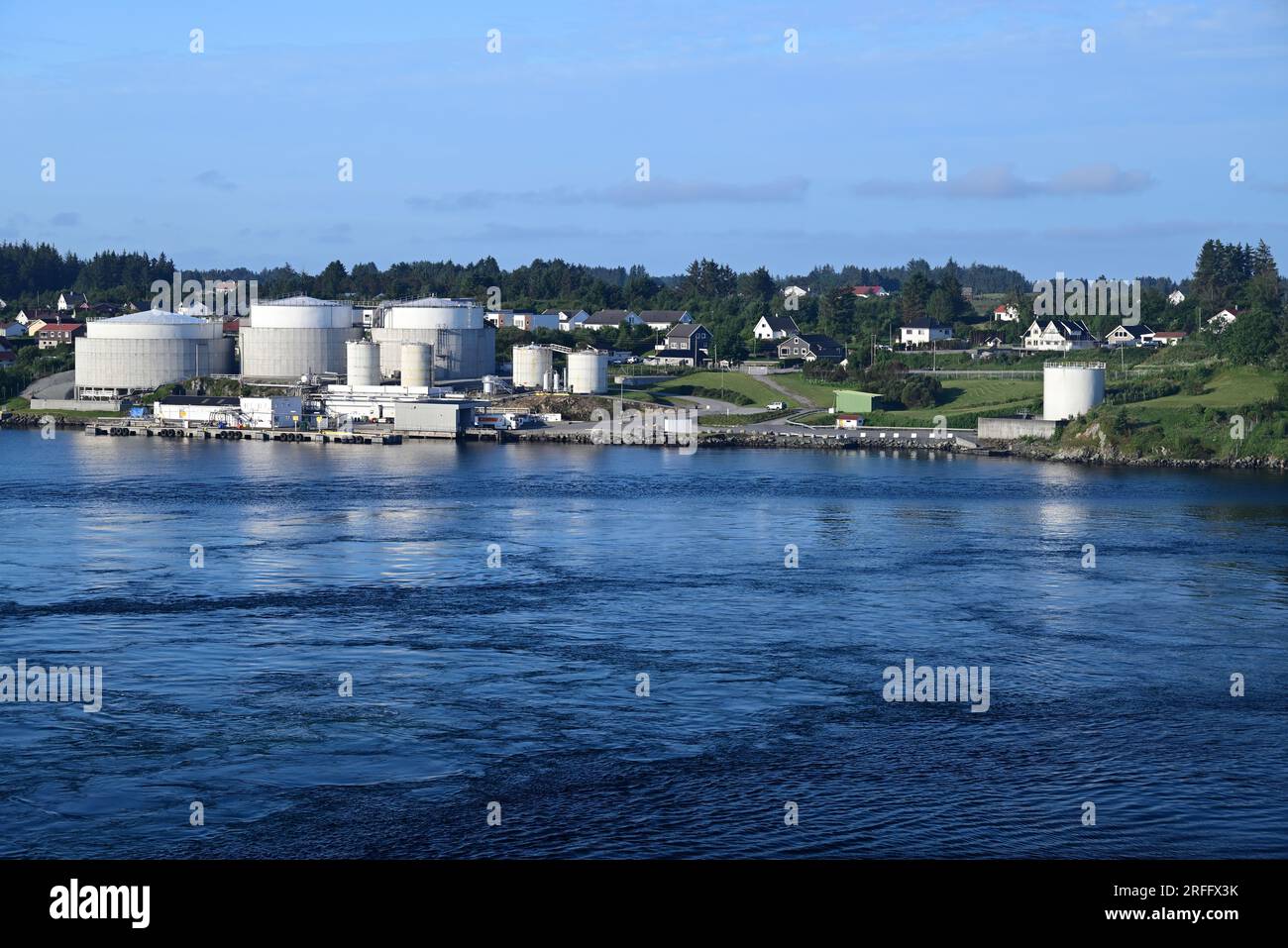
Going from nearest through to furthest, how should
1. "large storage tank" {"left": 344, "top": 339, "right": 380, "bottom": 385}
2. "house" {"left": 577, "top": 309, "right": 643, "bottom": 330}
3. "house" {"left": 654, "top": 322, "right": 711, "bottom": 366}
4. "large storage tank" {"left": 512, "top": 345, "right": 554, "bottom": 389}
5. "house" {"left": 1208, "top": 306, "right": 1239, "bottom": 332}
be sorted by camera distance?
"large storage tank" {"left": 344, "top": 339, "right": 380, "bottom": 385}, "large storage tank" {"left": 512, "top": 345, "right": 554, "bottom": 389}, "house" {"left": 1208, "top": 306, "right": 1239, "bottom": 332}, "house" {"left": 654, "top": 322, "right": 711, "bottom": 366}, "house" {"left": 577, "top": 309, "right": 643, "bottom": 330}

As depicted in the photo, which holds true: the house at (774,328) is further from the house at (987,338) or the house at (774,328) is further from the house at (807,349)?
the house at (987,338)

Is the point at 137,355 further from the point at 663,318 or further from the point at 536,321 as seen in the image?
the point at 663,318

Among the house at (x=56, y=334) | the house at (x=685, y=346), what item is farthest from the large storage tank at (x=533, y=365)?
the house at (x=56, y=334)

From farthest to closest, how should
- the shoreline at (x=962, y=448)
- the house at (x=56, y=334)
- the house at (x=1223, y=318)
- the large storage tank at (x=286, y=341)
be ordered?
the house at (x=56, y=334)
the house at (x=1223, y=318)
the large storage tank at (x=286, y=341)
the shoreline at (x=962, y=448)

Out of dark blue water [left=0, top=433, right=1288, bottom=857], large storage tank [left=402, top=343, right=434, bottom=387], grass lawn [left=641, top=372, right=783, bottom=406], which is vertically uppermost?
large storage tank [left=402, top=343, right=434, bottom=387]

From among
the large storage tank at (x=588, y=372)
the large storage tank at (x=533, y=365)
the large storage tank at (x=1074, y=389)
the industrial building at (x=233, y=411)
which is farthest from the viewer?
the large storage tank at (x=533, y=365)

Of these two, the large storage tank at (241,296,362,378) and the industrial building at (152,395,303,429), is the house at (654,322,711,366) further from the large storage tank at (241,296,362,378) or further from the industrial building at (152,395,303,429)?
the industrial building at (152,395,303,429)

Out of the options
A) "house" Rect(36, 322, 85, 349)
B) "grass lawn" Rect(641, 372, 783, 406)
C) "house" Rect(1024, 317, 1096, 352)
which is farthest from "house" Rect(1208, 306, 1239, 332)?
"house" Rect(36, 322, 85, 349)
